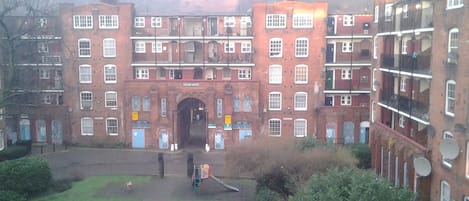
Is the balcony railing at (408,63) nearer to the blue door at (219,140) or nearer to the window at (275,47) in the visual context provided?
the window at (275,47)

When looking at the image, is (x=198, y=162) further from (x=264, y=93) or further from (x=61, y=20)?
(x=61, y=20)

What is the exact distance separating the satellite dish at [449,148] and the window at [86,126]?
32953mm

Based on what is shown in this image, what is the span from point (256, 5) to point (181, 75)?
9.81 m

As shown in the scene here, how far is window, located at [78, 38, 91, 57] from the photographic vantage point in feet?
144

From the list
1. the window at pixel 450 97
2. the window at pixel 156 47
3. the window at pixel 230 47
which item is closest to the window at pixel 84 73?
the window at pixel 156 47

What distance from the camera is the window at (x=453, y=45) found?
839 inches

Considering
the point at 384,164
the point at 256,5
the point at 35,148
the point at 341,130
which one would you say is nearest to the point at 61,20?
the point at 35,148

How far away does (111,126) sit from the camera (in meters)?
44.3

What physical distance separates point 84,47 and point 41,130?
9.14m

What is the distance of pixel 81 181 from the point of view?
105 ft

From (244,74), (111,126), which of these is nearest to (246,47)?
(244,74)

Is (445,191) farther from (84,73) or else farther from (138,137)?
(84,73)

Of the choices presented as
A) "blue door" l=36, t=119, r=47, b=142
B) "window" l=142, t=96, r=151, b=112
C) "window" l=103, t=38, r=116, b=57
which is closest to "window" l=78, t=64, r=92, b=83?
"window" l=103, t=38, r=116, b=57

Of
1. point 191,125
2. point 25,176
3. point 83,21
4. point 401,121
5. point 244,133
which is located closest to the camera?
point 25,176
